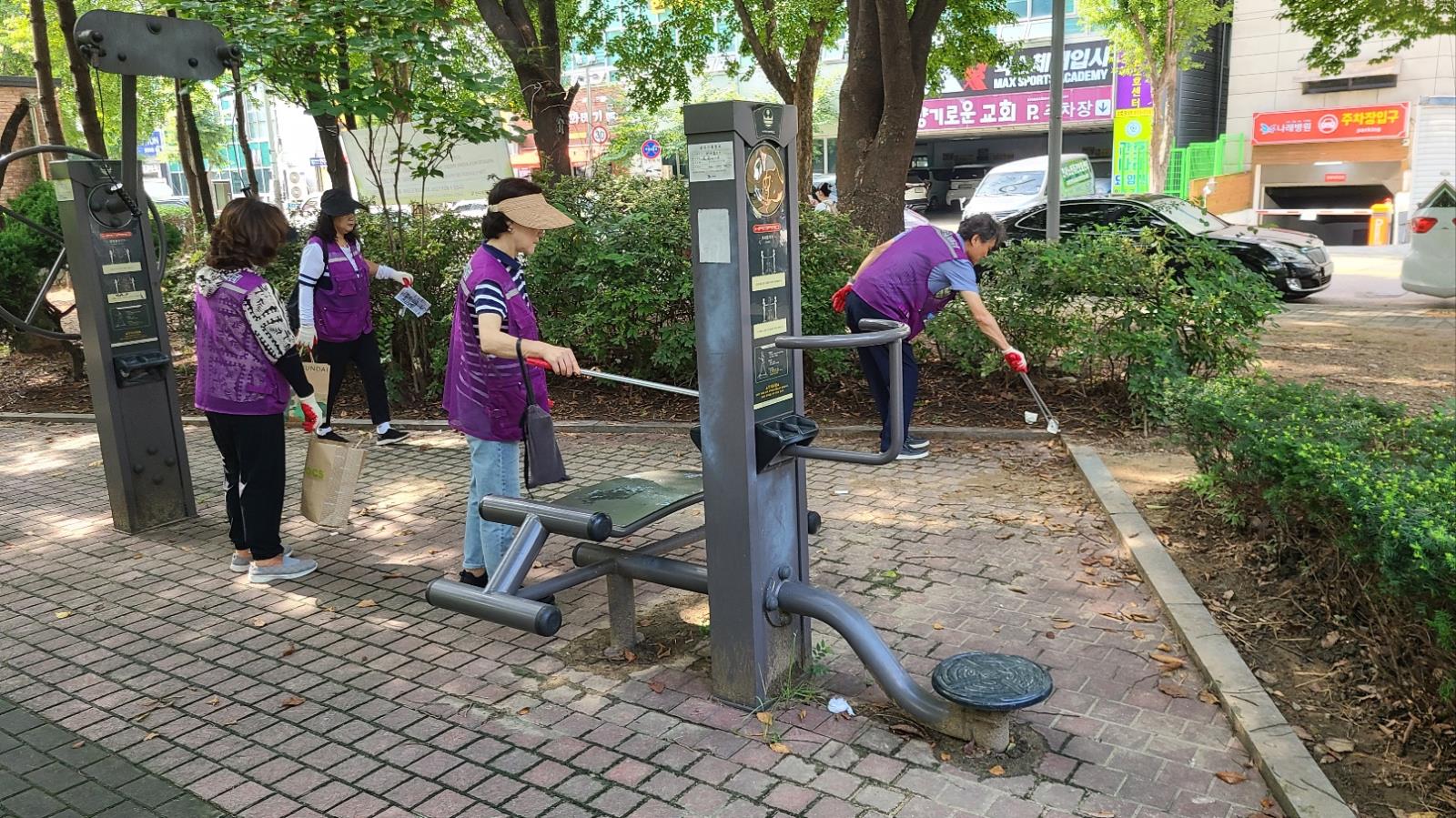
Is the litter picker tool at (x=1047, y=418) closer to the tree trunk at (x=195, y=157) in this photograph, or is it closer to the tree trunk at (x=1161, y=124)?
the tree trunk at (x=195, y=157)

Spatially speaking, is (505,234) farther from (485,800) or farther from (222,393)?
(485,800)

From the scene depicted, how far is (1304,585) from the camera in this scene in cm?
439

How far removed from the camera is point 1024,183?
66.5 feet

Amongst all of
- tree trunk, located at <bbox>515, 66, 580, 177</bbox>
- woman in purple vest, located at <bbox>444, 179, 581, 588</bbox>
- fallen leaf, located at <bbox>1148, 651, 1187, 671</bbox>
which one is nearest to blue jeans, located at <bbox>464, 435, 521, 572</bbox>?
woman in purple vest, located at <bbox>444, 179, 581, 588</bbox>

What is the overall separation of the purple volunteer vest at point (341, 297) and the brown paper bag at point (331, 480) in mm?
2219

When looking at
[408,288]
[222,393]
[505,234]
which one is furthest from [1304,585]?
[408,288]

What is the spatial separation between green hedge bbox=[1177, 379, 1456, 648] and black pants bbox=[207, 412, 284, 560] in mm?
4218

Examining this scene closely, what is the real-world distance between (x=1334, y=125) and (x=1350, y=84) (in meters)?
1.08

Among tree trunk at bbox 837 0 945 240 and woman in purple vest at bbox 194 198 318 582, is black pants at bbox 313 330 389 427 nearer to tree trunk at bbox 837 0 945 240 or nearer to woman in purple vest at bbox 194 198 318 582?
woman in purple vest at bbox 194 198 318 582

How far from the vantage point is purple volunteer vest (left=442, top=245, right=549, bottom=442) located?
167 inches

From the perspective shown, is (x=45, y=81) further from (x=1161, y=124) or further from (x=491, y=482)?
(x=1161, y=124)

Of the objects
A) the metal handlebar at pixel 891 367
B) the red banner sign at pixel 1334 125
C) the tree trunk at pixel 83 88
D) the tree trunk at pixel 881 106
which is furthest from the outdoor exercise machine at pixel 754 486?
the red banner sign at pixel 1334 125

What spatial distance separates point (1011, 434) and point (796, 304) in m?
3.99

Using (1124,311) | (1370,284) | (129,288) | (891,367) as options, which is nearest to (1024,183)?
(1370,284)
